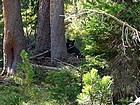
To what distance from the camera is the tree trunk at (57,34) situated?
10711 mm

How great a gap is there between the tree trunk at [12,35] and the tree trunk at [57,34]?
1.10m

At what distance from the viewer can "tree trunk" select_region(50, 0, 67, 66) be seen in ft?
35.1

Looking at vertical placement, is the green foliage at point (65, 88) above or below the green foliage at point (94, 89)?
below

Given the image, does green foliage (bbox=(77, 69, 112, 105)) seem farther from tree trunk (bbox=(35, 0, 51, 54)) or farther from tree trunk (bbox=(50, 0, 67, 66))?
tree trunk (bbox=(35, 0, 51, 54))

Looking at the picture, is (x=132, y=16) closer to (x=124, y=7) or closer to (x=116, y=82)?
(x=124, y=7)

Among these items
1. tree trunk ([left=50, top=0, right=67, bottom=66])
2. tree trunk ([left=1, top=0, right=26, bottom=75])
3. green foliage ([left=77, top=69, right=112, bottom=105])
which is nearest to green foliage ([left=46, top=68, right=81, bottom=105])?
green foliage ([left=77, top=69, right=112, bottom=105])

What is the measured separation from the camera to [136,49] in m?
3.87

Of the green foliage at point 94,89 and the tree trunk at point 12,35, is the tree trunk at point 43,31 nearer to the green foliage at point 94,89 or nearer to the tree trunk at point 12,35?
the tree trunk at point 12,35

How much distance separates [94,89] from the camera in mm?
2816

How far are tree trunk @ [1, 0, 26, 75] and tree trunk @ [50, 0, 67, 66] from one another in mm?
1102

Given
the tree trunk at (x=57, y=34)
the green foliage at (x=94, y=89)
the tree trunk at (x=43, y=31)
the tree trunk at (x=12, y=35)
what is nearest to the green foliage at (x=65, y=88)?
the green foliage at (x=94, y=89)

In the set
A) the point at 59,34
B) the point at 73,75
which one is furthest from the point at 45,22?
the point at 73,75

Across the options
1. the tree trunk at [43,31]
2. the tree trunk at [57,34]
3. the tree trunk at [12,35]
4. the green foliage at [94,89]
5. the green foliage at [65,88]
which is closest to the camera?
the green foliage at [94,89]

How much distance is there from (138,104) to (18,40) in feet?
26.3
